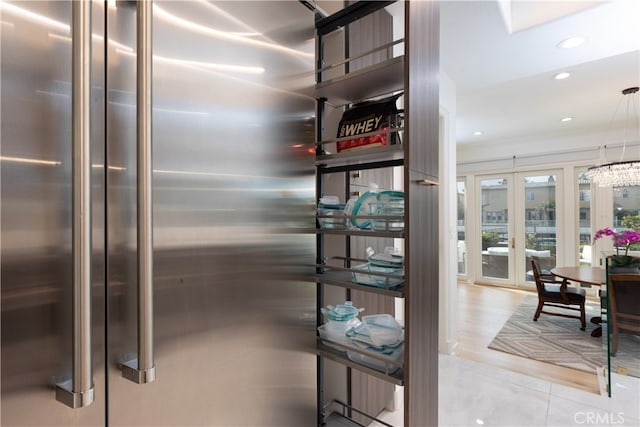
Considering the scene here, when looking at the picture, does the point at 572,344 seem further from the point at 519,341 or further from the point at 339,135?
the point at 339,135

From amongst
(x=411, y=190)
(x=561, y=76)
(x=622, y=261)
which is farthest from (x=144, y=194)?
(x=622, y=261)

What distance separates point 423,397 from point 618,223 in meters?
5.73

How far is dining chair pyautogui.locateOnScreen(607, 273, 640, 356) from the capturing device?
2.37 m

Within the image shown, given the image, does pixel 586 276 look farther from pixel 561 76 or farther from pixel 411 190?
pixel 411 190

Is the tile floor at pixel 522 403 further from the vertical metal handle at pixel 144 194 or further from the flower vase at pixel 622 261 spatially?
the vertical metal handle at pixel 144 194

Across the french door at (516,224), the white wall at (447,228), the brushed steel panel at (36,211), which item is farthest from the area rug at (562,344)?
the brushed steel panel at (36,211)

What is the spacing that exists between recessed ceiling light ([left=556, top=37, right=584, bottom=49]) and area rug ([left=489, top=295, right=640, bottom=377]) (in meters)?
2.20

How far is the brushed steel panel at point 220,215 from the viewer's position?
2.13 feet

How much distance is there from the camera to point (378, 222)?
1.26 metres

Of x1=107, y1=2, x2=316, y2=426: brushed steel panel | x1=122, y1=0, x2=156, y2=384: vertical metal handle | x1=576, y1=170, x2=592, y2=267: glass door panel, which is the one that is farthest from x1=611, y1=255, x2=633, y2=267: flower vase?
x1=122, y1=0, x2=156, y2=384: vertical metal handle

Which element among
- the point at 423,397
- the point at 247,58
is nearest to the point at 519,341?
the point at 423,397

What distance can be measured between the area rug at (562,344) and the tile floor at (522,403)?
0.62 ft

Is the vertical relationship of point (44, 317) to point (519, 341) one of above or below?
above

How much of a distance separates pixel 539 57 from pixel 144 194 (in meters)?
3.15
